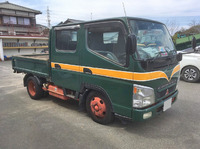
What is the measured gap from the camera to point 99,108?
11.5ft

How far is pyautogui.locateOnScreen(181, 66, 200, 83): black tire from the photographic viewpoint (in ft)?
22.6

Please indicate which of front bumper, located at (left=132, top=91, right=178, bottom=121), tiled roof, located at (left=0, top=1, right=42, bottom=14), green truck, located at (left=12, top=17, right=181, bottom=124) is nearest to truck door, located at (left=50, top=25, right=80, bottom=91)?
green truck, located at (left=12, top=17, right=181, bottom=124)

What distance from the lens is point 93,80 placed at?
3.46m

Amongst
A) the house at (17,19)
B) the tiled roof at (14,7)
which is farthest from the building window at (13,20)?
the tiled roof at (14,7)

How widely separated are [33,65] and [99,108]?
279 centimetres

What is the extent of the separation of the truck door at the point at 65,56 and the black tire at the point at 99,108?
17.8 inches

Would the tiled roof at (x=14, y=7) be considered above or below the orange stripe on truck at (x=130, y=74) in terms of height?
above

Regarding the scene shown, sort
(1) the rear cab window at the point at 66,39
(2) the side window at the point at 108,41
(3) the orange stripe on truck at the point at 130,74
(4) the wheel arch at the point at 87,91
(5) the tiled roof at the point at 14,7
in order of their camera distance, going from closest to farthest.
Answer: (3) the orange stripe on truck at the point at 130,74 → (2) the side window at the point at 108,41 → (4) the wheel arch at the point at 87,91 → (1) the rear cab window at the point at 66,39 → (5) the tiled roof at the point at 14,7

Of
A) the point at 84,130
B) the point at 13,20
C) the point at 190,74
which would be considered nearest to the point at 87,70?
the point at 84,130

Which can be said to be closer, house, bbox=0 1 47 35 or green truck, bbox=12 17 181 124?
green truck, bbox=12 17 181 124

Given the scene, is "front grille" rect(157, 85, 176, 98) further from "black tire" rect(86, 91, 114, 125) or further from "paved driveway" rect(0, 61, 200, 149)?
"black tire" rect(86, 91, 114, 125)

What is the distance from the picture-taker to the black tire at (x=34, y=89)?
5160 mm

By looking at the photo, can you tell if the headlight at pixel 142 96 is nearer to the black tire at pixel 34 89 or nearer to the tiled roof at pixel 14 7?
the black tire at pixel 34 89

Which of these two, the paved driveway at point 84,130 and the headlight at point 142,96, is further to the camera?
the paved driveway at point 84,130
